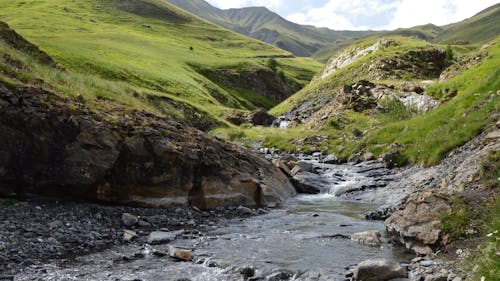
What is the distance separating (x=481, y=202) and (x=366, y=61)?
70.8m

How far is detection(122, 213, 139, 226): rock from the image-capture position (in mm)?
16203

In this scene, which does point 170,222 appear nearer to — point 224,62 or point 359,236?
point 359,236

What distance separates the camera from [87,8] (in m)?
190

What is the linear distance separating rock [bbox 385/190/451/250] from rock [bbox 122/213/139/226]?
9.40 m

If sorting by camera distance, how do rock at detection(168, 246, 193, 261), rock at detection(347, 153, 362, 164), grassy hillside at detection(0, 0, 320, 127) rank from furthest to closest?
grassy hillside at detection(0, 0, 320, 127) → rock at detection(347, 153, 362, 164) → rock at detection(168, 246, 193, 261)

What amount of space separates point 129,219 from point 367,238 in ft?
28.7

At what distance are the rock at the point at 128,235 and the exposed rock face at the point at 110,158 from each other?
2756 mm

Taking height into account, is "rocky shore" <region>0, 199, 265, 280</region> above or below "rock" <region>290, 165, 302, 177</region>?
below

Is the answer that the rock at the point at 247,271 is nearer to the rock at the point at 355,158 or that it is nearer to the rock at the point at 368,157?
the rock at the point at 368,157

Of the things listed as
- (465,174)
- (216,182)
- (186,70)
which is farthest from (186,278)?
(186,70)

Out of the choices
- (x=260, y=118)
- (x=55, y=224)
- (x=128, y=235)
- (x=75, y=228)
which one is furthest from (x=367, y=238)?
(x=260, y=118)

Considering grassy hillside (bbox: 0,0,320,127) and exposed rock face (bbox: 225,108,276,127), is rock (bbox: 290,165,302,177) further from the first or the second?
exposed rock face (bbox: 225,108,276,127)

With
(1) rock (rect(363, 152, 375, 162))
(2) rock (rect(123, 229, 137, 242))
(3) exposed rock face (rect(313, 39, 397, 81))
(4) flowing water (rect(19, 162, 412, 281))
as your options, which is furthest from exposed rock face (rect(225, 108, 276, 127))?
(2) rock (rect(123, 229, 137, 242))

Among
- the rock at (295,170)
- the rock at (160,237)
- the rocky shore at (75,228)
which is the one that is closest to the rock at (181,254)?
the rock at (160,237)
